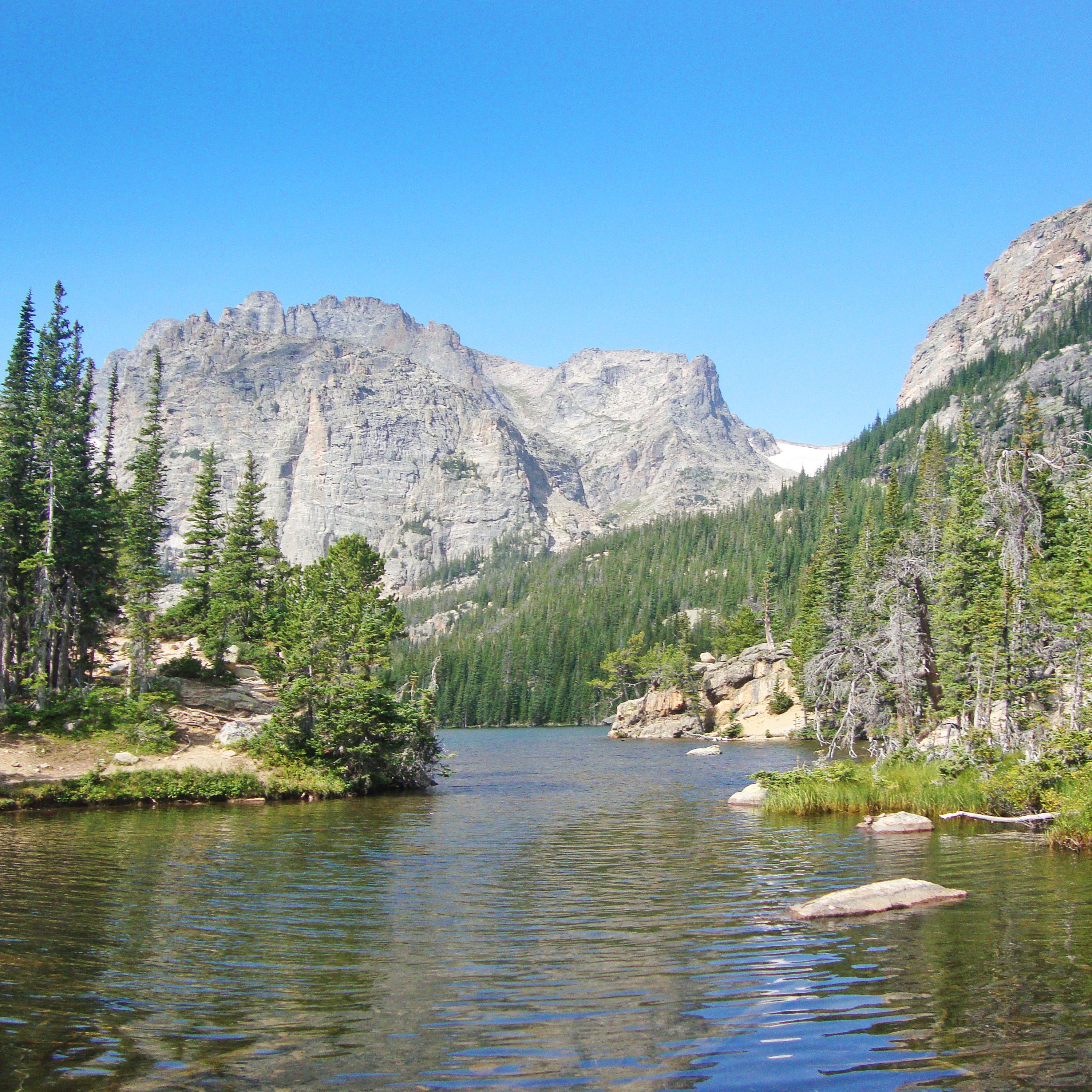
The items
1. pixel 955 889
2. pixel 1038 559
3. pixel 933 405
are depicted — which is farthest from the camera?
pixel 933 405

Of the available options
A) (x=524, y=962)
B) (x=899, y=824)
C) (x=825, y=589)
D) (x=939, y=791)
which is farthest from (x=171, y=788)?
(x=825, y=589)

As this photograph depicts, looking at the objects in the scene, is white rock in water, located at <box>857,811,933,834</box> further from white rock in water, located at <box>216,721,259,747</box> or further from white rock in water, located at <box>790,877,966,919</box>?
white rock in water, located at <box>216,721,259,747</box>

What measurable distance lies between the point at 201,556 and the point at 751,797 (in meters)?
43.4

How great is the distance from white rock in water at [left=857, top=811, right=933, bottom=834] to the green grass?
5.03 ft

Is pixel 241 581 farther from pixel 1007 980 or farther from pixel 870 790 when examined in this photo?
pixel 1007 980

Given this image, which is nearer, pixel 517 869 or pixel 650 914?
pixel 650 914

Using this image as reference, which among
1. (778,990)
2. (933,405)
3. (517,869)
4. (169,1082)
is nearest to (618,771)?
(517,869)

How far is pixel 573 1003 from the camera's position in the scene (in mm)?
11836

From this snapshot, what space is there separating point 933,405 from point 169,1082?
205 metres

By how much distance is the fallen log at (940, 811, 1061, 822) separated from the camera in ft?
76.6

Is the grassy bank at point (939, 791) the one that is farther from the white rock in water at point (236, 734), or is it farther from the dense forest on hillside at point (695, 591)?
the dense forest on hillside at point (695, 591)

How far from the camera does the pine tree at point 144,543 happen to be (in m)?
44.9

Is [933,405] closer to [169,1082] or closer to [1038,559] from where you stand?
[1038,559]

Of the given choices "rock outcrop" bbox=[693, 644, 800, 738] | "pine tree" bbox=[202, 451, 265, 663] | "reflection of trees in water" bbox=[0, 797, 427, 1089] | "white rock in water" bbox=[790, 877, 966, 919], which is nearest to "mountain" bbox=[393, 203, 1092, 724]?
"rock outcrop" bbox=[693, 644, 800, 738]
